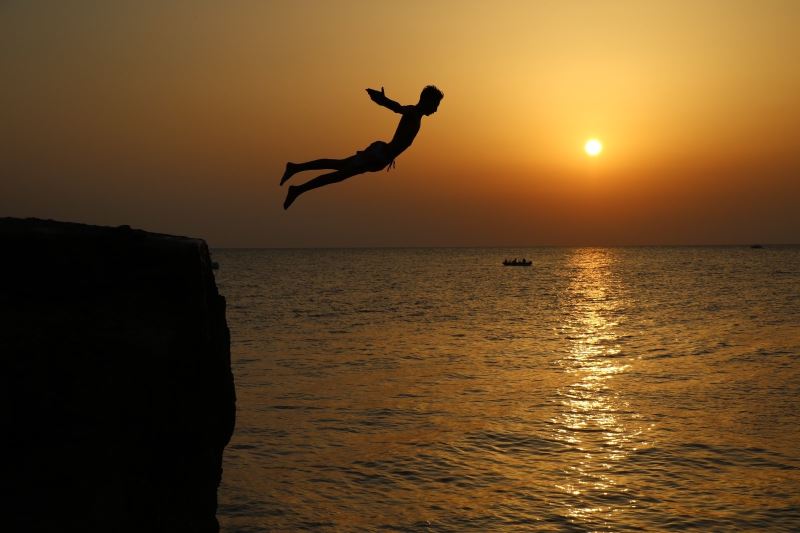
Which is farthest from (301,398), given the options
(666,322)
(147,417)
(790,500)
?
(666,322)

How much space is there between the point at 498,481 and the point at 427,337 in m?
25.7

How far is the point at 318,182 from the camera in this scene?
359 inches

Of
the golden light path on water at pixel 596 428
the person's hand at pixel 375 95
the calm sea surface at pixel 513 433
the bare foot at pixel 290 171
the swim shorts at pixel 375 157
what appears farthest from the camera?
the golden light path on water at pixel 596 428

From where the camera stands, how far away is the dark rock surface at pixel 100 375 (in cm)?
528

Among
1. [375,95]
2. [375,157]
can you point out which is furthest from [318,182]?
[375,95]

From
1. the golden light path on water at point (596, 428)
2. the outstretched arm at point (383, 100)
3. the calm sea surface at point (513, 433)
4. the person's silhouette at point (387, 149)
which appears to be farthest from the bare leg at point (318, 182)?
the golden light path on water at point (596, 428)

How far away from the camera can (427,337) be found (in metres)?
39.6

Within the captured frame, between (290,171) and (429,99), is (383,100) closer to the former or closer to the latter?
(429,99)

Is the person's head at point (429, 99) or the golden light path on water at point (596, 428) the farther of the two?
the golden light path on water at point (596, 428)

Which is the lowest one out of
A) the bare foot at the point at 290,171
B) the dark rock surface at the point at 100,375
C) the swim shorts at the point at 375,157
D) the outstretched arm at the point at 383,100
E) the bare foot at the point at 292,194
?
the dark rock surface at the point at 100,375

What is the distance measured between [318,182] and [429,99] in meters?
1.76

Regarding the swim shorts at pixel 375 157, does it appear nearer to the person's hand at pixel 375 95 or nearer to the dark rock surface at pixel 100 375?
the person's hand at pixel 375 95

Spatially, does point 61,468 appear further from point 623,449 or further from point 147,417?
point 623,449

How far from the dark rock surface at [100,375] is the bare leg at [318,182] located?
3.00 meters
